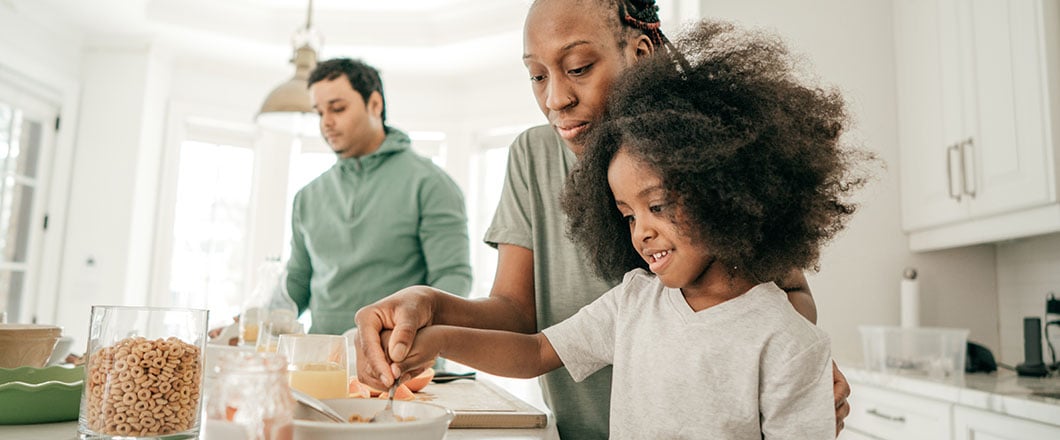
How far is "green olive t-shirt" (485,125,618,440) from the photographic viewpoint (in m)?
1.17

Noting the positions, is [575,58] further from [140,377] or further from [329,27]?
[329,27]

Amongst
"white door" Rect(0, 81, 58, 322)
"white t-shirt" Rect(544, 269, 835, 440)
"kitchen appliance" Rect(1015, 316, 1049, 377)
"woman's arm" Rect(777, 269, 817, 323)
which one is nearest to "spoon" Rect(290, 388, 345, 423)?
"white t-shirt" Rect(544, 269, 835, 440)

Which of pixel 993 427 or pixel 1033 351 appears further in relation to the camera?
pixel 1033 351

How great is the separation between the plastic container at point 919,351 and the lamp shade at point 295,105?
2073 millimetres

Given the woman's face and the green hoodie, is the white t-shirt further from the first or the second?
the green hoodie

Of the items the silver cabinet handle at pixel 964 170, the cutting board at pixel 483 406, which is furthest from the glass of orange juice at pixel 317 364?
the silver cabinet handle at pixel 964 170

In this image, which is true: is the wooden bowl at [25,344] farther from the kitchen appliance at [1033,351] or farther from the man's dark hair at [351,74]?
the kitchen appliance at [1033,351]

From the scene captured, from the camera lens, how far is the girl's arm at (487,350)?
0.90 metres

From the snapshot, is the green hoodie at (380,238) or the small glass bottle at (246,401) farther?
the green hoodie at (380,238)

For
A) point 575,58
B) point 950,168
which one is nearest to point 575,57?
point 575,58

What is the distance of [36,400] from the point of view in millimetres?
761

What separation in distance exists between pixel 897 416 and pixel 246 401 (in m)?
2.29

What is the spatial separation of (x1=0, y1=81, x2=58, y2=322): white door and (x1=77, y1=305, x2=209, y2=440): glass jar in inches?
158

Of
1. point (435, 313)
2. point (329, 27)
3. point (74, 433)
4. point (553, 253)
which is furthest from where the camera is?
point (329, 27)
